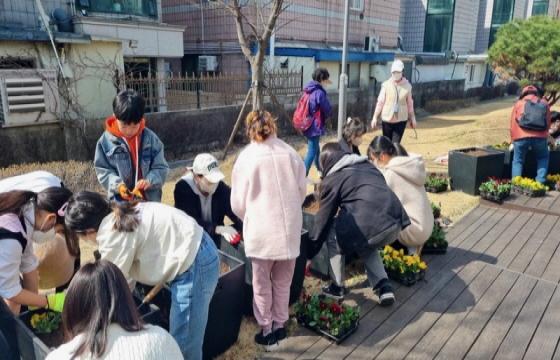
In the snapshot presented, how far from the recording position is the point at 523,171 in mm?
6527

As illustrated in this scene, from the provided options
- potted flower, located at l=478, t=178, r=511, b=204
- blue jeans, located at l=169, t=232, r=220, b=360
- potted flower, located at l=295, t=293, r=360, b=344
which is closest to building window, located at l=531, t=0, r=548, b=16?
potted flower, located at l=478, t=178, r=511, b=204

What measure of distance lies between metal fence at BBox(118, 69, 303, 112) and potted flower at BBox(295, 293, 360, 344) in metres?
6.21

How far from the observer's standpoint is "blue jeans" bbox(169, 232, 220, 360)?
7.00 ft

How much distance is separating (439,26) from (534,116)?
20.0 metres

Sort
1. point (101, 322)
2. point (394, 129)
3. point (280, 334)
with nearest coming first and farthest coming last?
point (101, 322) < point (280, 334) < point (394, 129)

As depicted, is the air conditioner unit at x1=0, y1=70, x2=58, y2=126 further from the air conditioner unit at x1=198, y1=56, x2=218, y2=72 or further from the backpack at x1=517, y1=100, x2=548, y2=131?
the backpack at x1=517, y1=100, x2=548, y2=131

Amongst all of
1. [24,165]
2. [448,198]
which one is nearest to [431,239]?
[448,198]

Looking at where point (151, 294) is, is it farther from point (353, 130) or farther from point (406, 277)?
point (353, 130)

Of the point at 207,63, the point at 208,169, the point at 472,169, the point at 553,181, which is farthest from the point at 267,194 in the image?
the point at 207,63

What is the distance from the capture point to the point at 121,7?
9992 mm

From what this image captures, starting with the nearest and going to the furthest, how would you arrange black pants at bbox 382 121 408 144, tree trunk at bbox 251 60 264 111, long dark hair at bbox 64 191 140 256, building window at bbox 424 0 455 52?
long dark hair at bbox 64 191 140 256 → black pants at bbox 382 121 408 144 → tree trunk at bbox 251 60 264 111 → building window at bbox 424 0 455 52

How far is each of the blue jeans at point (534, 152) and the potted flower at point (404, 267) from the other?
10.7 ft

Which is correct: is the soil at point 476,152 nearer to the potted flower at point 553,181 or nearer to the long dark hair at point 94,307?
the potted flower at point 553,181

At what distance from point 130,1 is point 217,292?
9624mm
